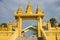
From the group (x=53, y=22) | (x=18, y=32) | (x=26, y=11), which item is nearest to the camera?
(x=18, y=32)

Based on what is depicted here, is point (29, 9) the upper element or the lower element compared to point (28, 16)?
upper

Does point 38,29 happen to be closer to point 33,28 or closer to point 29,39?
point 33,28

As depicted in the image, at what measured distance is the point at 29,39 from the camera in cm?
2170

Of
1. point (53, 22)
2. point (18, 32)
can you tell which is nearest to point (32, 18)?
point (18, 32)

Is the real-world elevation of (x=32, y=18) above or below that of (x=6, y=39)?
above

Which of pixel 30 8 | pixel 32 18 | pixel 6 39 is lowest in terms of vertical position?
pixel 6 39

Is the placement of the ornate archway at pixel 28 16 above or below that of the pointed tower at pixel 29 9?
below

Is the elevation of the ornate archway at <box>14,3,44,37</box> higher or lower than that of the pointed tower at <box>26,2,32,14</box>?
lower

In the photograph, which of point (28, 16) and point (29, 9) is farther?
point (29, 9)

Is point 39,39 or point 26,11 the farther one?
point 26,11

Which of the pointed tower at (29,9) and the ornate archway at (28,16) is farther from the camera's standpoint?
the pointed tower at (29,9)

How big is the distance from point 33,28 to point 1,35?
5637mm

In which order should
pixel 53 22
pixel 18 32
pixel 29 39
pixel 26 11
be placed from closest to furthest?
pixel 29 39 < pixel 18 32 < pixel 26 11 < pixel 53 22

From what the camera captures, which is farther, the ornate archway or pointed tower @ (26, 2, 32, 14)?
pointed tower @ (26, 2, 32, 14)
